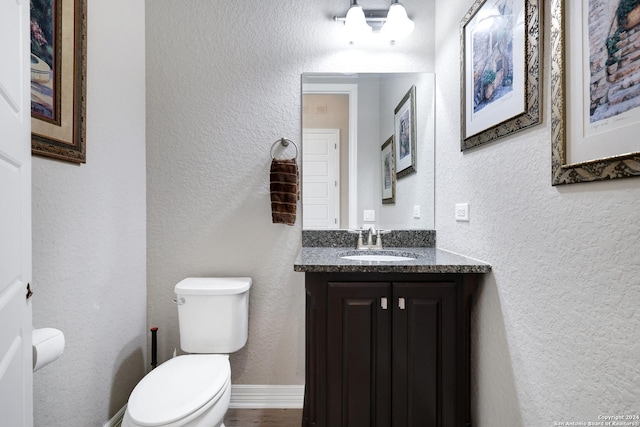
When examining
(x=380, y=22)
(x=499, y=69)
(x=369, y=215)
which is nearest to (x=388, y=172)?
(x=369, y=215)

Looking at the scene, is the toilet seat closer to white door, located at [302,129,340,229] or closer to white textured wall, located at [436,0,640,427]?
white door, located at [302,129,340,229]

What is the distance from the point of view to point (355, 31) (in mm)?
1709

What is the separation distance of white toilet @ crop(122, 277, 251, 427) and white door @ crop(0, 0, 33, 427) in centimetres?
43

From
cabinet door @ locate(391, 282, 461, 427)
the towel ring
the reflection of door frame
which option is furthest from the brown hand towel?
cabinet door @ locate(391, 282, 461, 427)

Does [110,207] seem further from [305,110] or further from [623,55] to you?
[623,55]

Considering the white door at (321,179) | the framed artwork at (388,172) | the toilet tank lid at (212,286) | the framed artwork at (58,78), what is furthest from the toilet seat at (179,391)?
the framed artwork at (388,172)

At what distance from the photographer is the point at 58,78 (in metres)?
1.16

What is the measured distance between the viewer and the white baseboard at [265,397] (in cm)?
177

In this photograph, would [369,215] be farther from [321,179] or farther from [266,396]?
[266,396]

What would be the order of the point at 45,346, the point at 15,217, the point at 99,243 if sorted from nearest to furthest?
the point at 15,217, the point at 45,346, the point at 99,243

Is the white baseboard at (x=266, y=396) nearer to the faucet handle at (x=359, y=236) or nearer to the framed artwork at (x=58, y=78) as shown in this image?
the faucet handle at (x=359, y=236)

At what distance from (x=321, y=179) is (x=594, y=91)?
4.18ft

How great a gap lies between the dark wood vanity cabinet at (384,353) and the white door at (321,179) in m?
0.59

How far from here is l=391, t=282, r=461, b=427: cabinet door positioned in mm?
1263
